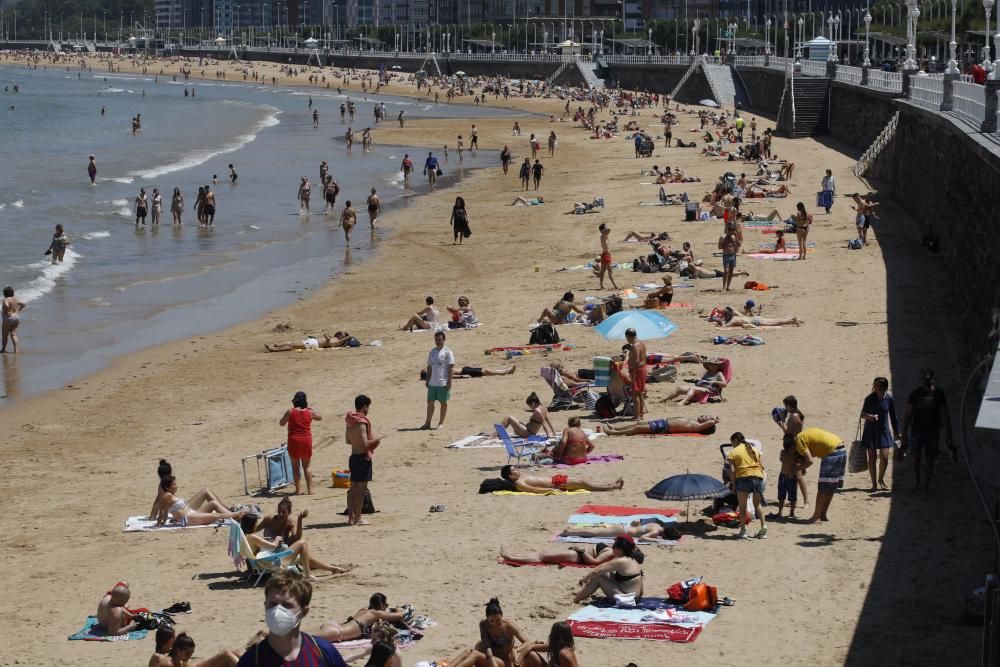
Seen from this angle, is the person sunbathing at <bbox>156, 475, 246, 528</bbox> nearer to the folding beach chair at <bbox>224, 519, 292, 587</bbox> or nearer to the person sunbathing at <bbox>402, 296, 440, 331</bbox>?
the folding beach chair at <bbox>224, 519, 292, 587</bbox>

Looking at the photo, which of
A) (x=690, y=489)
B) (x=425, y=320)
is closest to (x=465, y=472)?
(x=690, y=489)

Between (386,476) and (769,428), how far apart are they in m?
3.98

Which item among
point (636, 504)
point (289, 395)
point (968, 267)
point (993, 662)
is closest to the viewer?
point (993, 662)

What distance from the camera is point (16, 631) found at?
419 inches

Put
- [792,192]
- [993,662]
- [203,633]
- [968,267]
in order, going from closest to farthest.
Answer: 1. [993,662]
2. [203,633]
3. [968,267]
4. [792,192]

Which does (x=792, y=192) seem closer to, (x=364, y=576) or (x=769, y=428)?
(x=769, y=428)

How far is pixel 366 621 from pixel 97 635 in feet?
6.48

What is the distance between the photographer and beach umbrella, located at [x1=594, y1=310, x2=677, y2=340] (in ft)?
59.1

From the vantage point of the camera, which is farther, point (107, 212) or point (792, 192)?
point (107, 212)

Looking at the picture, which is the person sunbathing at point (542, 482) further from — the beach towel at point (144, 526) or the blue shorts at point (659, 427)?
the beach towel at point (144, 526)

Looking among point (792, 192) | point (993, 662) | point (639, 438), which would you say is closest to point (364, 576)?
point (639, 438)

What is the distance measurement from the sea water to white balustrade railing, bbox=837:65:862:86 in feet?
43.0

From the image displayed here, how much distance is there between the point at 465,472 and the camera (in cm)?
1441

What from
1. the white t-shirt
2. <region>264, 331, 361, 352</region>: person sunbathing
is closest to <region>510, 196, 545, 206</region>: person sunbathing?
<region>264, 331, 361, 352</region>: person sunbathing
